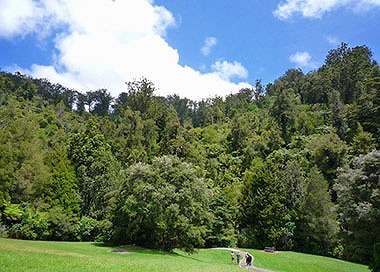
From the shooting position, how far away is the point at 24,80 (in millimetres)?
116688

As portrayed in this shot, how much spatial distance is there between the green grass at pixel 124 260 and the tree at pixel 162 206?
6.86ft

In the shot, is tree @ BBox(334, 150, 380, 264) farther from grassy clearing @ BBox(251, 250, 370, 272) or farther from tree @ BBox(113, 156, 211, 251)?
tree @ BBox(113, 156, 211, 251)

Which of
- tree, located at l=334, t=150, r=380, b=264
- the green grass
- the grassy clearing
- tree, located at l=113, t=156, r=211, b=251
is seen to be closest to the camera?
the green grass

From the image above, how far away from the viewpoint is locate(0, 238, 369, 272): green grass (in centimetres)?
1653

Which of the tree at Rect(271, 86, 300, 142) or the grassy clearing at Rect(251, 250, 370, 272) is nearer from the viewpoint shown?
the grassy clearing at Rect(251, 250, 370, 272)

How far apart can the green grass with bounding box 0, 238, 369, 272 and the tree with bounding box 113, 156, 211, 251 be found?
2091 mm

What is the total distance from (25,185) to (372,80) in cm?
5886

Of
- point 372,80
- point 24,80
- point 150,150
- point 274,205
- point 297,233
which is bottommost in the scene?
point 297,233

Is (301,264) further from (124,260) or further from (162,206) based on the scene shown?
(124,260)

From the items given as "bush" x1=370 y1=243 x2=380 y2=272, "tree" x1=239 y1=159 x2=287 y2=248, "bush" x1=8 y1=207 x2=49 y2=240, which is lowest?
"bush" x1=8 y1=207 x2=49 y2=240

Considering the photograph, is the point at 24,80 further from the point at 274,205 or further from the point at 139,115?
the point at 274,205

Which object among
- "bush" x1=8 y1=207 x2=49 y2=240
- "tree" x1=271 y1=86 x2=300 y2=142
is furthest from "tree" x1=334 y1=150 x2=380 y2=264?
"tree" x1=271 y1=86 x2=300 y2=142

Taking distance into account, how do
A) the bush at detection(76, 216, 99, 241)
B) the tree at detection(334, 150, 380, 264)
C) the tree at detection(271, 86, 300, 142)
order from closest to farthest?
the tree at detection(334, 150, 380, 264) → the bush at detection(76, 216, 99, 241) → the tree at detection(271, 86, 300, 142)

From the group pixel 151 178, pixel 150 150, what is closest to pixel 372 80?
pixel 150 150
